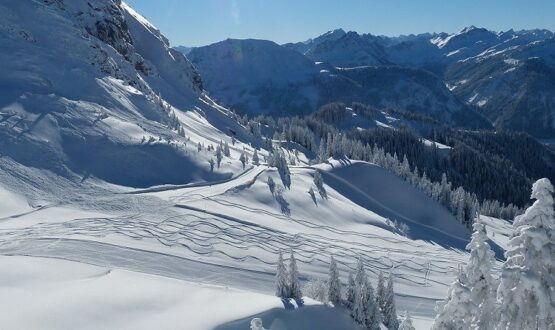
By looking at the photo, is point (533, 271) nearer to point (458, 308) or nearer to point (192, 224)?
point (458, 308)

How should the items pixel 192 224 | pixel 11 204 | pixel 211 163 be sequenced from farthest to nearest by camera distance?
pixel 211 163, pixel 192 224, pixel 11 204

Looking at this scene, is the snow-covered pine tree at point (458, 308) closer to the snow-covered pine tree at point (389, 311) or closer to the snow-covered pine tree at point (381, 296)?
the snow-covered pine tree at point (389, 311)

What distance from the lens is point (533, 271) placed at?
10.3 m

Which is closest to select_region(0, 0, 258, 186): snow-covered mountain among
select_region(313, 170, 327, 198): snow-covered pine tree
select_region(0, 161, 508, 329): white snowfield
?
select_region(0, 161, 508, 329): white snowfield

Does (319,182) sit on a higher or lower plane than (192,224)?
higher

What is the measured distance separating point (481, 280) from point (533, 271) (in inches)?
74.5

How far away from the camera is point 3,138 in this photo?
45.9m

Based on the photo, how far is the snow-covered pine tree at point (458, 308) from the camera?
12031 millimetres

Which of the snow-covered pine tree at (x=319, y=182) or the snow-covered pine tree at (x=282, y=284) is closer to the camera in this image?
the snow-covered pine tree at (x=282, y=284)

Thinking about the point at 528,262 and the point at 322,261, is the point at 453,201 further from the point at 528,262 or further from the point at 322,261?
the point at 528,262

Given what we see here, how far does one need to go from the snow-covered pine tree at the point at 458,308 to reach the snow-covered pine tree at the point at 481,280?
0.40ft

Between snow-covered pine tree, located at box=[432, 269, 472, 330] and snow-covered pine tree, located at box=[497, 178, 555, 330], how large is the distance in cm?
130

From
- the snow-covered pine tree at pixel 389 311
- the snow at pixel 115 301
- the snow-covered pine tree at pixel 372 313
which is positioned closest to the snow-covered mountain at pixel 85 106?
the snow at pixel 115 301

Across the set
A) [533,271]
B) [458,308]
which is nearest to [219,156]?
[458,308]
